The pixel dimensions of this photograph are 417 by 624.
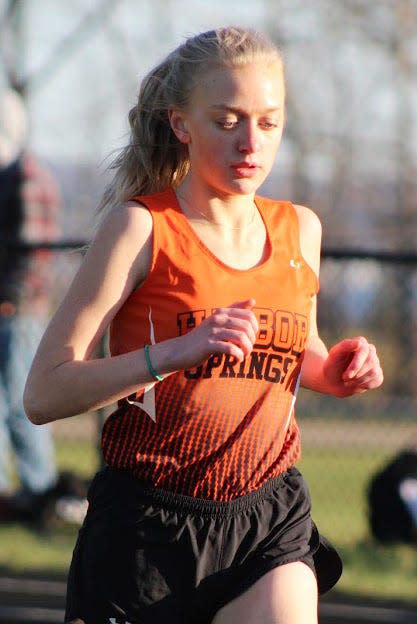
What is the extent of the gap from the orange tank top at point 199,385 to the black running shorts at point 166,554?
47 millimetres

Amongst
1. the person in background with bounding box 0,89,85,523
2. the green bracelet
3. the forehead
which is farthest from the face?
the person in background with bounding box 0,89,85,523

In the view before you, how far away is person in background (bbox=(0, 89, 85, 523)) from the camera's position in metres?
8.02

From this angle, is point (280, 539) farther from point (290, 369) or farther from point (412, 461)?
point (412, 461)

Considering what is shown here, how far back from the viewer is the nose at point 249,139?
313 cm

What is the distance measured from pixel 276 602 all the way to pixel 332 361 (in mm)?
605

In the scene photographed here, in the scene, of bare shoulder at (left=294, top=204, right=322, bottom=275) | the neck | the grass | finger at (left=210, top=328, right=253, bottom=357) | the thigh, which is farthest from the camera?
the grass

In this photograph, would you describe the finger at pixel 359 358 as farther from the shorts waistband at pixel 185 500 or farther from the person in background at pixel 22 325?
the person in background at pixel 22 325

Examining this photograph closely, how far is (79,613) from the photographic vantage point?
3191 millimetres

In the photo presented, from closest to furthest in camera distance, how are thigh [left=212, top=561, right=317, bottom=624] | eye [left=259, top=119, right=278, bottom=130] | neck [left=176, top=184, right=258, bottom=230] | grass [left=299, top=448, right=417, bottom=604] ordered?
thigh [left=212, top=561, right=317, bottom=624] → eye [left=259, top=119, right=278, bottom=130] → neck [left=176, top=184, right=258, bottom=230] → grass [left=299, top=448, right=417, bottom=604]

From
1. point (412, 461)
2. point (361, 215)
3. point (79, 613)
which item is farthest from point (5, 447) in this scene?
point (361, 215)

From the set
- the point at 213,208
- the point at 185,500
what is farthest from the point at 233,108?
the point at 185,500

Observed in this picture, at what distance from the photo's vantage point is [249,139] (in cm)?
313

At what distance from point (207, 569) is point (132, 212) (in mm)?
813

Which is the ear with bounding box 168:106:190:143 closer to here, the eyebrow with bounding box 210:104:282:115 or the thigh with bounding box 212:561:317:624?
the eyebrow with bounding box 210:104:282:115
